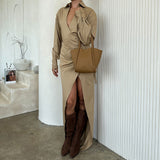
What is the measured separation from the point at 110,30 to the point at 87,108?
79 cm

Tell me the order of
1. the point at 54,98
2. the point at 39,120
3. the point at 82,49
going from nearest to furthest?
the point at 82,49
the point at 54,98
the point at 39,120

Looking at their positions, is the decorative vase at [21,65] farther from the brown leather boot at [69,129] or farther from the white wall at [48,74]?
the brown leather boot at [69,129]

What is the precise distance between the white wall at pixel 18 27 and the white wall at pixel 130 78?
6.75 feet

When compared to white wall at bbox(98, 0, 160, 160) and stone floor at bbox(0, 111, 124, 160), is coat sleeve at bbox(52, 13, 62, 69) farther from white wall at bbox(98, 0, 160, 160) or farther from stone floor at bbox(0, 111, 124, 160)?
stone floor at bbox(0, 111, 124, 160)

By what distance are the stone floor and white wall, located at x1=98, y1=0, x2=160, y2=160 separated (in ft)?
0.60

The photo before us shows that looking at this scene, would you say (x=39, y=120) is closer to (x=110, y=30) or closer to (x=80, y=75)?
(x=80, y=75)

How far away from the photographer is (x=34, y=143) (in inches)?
73.9

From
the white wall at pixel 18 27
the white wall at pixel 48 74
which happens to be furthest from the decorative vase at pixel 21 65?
the white wall at pixel 48 74

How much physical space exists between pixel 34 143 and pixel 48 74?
2.96 ft

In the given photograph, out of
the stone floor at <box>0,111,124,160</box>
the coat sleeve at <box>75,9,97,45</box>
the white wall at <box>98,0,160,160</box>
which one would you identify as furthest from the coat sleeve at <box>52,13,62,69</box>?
the stone floor at <box>0,111,124,160</box>

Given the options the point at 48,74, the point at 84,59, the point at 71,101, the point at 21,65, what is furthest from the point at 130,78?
→ the point at 21,65

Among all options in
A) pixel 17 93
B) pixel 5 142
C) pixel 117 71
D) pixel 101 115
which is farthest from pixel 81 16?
pixel 17 93

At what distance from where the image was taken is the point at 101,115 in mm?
1874

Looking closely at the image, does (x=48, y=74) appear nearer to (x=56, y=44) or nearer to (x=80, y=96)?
(x=56, y=44)
